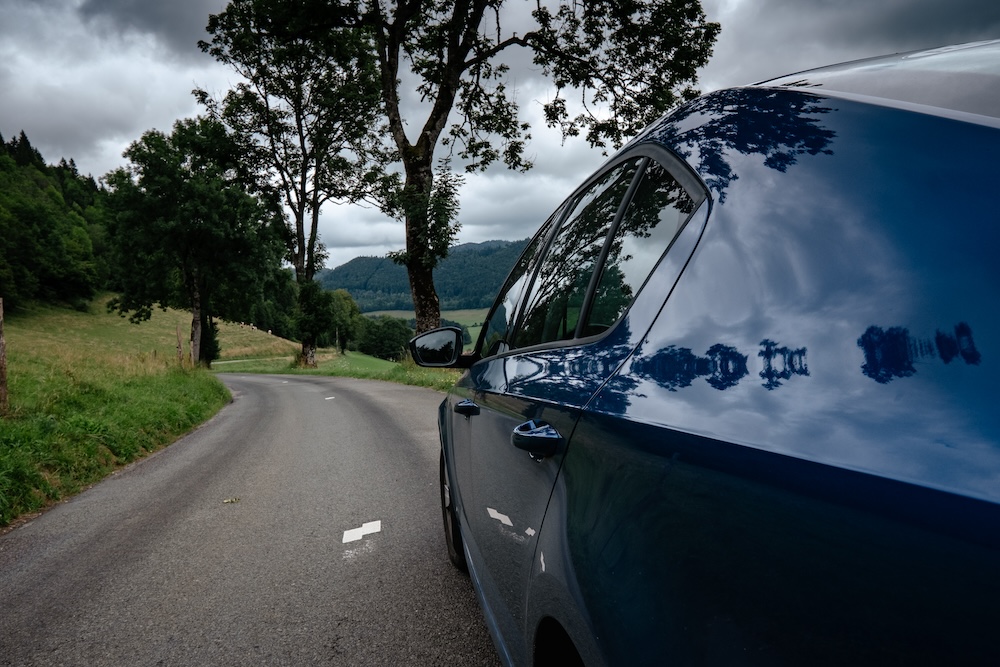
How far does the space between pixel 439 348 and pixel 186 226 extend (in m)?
33.7

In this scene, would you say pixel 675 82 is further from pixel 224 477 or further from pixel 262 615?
pixel 262 615

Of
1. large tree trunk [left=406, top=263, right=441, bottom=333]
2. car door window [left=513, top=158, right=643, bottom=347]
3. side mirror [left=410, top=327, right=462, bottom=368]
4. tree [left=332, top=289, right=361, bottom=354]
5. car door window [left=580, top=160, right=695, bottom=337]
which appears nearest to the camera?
car door window [left=580, top=160, right=695, bottom=337]

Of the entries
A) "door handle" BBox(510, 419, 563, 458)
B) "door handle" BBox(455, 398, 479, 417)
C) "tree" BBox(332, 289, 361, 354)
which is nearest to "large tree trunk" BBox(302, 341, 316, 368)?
"door handle" BBox(455, 398, 479, 417)

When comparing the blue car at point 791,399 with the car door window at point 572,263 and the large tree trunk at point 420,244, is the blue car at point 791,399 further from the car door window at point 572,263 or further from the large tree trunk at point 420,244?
the large tree trunk at point 420,244

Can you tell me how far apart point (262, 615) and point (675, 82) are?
14.2 metres

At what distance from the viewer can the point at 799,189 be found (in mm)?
963

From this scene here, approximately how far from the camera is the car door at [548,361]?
1334 mm

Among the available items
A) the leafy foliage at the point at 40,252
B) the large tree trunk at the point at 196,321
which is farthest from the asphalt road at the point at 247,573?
the leafy foliage at the point at 40,252

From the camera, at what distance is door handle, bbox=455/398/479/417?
2.29 meters

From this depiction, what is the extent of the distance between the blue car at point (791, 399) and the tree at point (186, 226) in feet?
105

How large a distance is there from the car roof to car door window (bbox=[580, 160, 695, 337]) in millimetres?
311

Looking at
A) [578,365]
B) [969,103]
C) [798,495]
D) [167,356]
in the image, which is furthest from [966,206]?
[167,356]

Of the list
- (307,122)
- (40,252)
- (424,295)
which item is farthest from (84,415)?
(40,252)

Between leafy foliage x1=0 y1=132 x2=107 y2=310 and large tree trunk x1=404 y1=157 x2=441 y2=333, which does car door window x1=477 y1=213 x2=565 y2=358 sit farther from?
leafy foliage x1=0 y1=132 x2=107 y2=310
